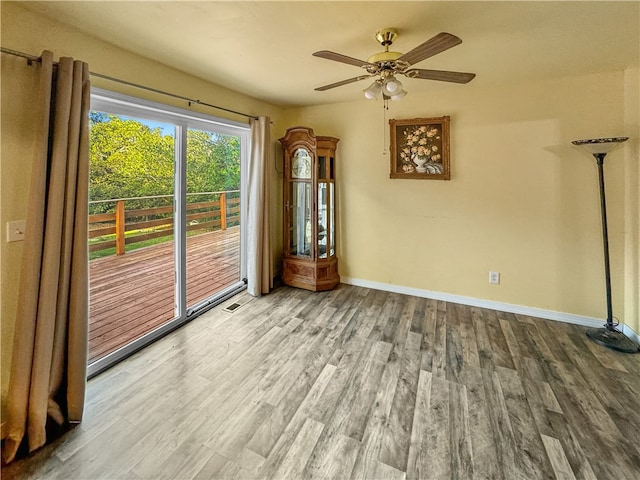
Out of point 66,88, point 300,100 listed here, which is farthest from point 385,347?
point 300,100

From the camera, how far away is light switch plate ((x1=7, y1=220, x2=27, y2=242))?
1.63 m

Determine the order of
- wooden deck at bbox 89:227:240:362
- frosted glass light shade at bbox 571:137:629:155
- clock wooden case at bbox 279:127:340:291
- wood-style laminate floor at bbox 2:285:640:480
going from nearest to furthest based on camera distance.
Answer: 1. wood-style laminate floor at bbox 2:285:640:480
2. frosted glass light shade at bbox 571:137:629:155
3. wooden deck at bbox 89:227:240:362
4. clock wooden case at bbox 279:127:340:291

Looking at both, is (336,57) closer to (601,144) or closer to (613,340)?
(601,144)

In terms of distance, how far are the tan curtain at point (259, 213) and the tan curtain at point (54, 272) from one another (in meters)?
1.85

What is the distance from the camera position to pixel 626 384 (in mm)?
2025

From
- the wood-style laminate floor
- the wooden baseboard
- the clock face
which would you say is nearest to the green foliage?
the clock face

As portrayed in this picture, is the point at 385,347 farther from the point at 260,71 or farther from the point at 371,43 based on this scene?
the point at 260,71

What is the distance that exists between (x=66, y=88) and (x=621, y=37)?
350cm

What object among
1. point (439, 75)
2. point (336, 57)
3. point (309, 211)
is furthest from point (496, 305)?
point (336, 57)

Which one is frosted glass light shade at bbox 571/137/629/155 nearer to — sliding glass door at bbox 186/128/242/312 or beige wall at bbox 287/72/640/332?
beige wall at bbox 287/72/640/332

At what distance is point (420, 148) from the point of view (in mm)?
3436

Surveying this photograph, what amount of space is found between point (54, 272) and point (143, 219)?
1.13 metres

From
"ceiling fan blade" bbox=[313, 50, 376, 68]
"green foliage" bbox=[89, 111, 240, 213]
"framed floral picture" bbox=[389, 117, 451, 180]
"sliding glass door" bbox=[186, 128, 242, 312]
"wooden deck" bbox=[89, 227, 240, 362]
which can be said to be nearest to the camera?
"ceiling fan blade" bbox=[313, 50, 376, 68]

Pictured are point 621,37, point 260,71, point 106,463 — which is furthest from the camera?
point 260,71
